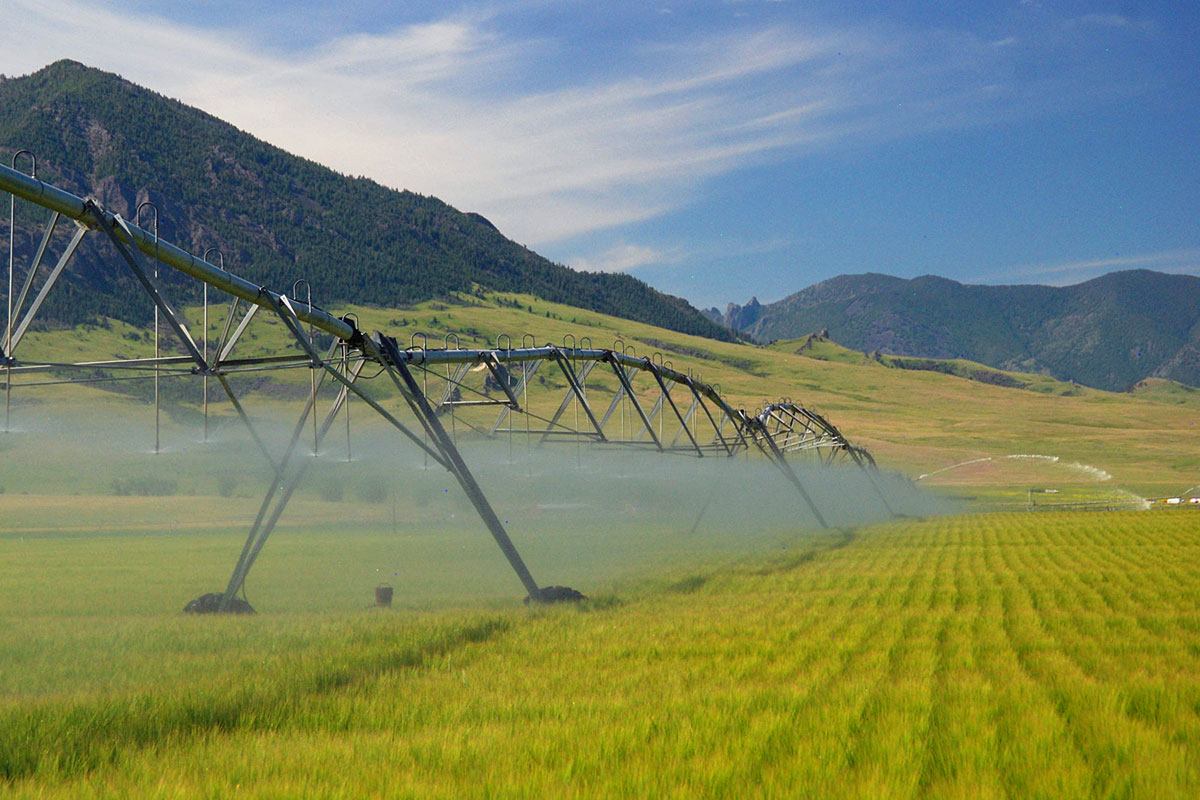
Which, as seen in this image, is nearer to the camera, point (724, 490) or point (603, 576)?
point (603, 576)

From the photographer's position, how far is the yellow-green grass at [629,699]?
6.93 m

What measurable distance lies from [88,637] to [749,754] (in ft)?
38.4

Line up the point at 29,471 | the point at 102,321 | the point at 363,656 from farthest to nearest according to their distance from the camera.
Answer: the point at 102,321 < the point at 29,471 < the point at 363,656

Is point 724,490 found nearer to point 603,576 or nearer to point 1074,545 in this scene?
point 1074,545

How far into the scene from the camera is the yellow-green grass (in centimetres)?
693

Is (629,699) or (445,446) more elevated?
(445,446)

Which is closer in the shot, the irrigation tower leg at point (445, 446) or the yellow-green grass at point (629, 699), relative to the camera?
the yellow-green grass at point (629, 699)

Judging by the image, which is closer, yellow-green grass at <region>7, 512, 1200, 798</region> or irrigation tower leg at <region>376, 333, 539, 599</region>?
yellow-green grass at <region>7, 512, 1200, 798</region>

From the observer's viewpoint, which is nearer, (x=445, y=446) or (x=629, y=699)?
(x=629, y=699)

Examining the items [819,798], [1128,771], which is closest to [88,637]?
[819,798]

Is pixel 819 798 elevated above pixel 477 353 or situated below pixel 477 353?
below

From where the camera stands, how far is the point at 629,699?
962 cm

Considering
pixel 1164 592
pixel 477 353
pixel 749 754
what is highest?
pixel 477 353

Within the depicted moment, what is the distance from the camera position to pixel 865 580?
23.2 metres
